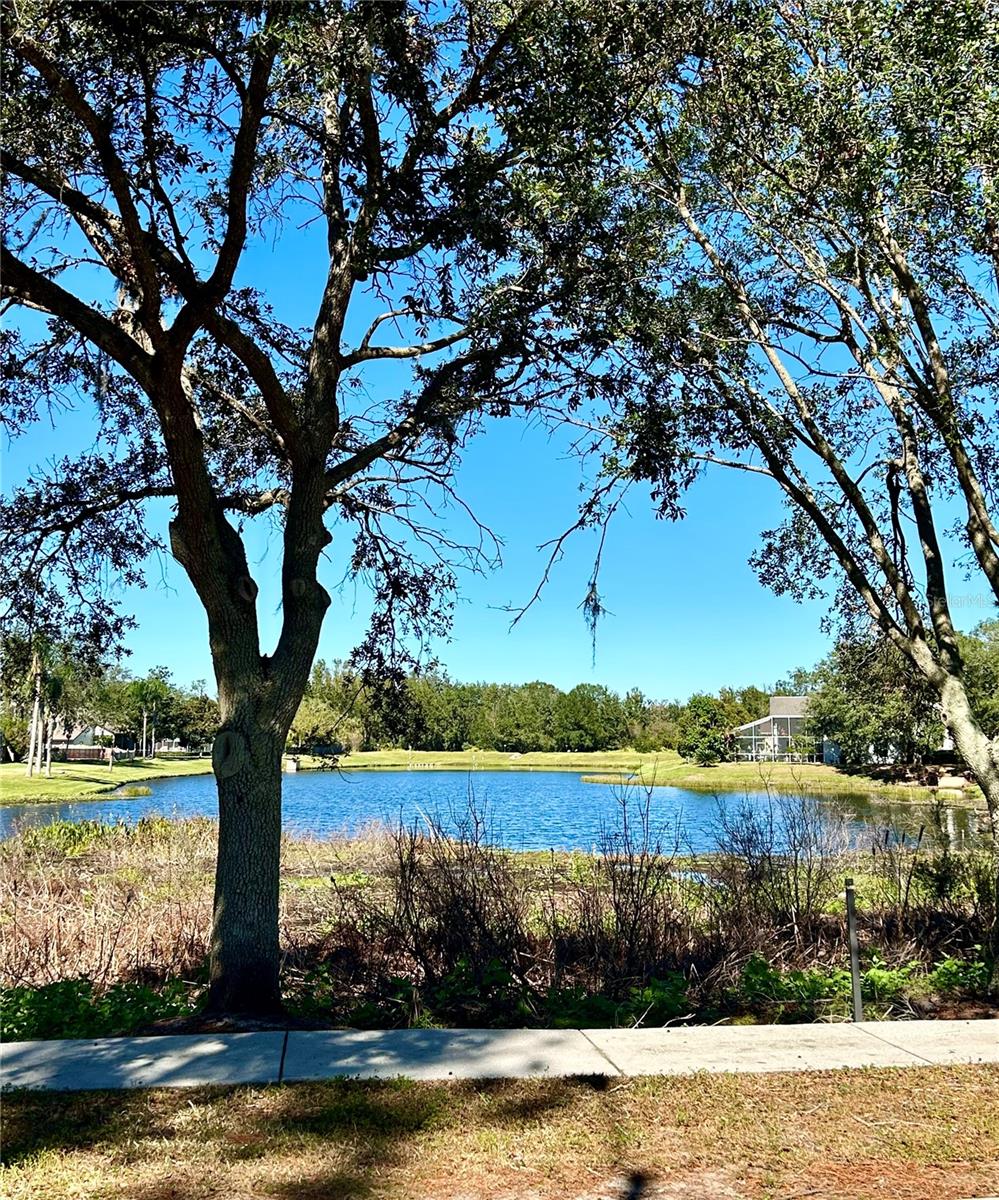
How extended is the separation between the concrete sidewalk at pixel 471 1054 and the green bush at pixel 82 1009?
0.51 m

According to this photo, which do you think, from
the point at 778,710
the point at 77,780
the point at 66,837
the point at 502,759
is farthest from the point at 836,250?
the point at 778,710

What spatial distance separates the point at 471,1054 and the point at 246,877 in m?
2.13

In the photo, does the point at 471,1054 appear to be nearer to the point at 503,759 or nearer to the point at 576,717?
the point at 503,759

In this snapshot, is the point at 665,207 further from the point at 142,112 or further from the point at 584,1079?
the point at 584,1079

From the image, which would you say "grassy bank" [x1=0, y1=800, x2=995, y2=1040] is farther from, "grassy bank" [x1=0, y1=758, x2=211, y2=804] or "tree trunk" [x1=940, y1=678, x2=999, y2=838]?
"grassy bank" [x1=0, y1=758, x2=211, y2=804]

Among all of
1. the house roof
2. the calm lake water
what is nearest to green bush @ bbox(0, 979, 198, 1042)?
the calm lake water

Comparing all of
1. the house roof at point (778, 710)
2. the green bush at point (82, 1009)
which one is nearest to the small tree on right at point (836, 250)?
the green bush at point (82, 1009)

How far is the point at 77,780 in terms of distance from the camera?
4956 cm

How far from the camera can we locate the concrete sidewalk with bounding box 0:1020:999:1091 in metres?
5.37

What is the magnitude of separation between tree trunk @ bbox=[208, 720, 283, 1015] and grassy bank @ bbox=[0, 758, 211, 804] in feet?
95.2

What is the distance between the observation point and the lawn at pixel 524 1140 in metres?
4.00

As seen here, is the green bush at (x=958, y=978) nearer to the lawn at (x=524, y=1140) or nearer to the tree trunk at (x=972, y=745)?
the tree trunk at (x=972, y=745)

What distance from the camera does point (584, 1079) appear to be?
17.5ft

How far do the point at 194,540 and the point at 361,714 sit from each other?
3707 mm
